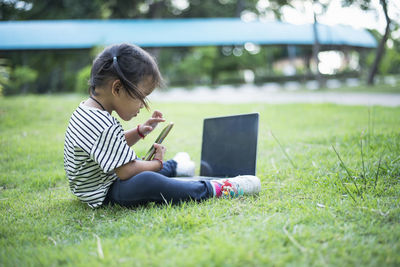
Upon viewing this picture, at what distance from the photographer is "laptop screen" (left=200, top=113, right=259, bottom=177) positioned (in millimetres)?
2155

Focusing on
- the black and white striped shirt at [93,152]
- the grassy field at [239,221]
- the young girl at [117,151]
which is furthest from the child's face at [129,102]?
the grassy field at [239,221]

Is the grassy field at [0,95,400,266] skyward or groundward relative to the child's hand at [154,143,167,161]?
groundward

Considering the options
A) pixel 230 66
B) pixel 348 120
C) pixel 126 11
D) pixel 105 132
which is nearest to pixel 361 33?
pixel 230 66

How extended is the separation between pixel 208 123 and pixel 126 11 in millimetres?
20377

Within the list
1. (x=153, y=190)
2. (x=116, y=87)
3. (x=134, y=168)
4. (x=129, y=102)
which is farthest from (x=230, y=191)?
(x=116, y=87)

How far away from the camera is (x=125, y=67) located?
1.75 metres

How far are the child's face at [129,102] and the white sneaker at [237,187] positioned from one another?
69cm

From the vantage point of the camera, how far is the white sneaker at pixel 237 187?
6.18 feet

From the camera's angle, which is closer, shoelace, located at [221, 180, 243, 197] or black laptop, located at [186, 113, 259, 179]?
shoelace, located at [221, 180, 243, 197]

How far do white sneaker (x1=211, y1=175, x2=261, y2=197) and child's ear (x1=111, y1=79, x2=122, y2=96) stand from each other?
82 cm

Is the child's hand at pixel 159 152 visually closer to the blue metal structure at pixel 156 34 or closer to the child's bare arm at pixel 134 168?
the child's bare arm at pixel 134 168

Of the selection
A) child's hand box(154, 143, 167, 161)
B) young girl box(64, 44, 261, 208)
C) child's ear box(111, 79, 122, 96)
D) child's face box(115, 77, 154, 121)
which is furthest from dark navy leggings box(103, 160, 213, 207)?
child's ear box(111, 79, 122, 96)

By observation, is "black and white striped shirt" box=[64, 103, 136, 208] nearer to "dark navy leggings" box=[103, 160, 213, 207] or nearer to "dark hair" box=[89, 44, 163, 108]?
"dark navy leggings" box=[103, 160, 213, 207]

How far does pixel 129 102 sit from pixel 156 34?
1437 cm
